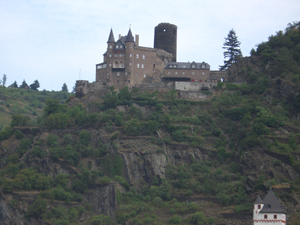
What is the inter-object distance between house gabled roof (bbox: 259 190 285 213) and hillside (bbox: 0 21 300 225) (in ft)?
9.40

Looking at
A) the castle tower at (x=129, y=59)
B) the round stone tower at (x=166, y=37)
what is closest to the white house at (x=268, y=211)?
the castle tower at (x=129, y=59)

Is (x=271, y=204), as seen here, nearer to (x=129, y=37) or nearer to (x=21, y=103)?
(x=129, y=37)

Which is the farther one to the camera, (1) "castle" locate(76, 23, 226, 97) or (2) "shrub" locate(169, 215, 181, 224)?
(1) "castle" locate(76, 23, 226, 97)

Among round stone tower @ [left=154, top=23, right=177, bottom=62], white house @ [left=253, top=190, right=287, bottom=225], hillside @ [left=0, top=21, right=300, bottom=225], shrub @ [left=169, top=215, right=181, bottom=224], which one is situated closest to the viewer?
white house @ [left=253, top=190, right=287, bottom=225]

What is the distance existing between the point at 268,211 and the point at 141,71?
1529 inches

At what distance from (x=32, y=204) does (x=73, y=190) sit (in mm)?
6056

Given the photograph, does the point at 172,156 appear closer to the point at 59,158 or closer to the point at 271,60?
the point at 59,158

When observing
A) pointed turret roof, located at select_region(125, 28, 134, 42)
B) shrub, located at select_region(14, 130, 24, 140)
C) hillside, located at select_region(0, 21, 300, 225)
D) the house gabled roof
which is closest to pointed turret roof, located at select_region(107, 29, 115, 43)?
pointed turret roof, located at select_region(125, 28, 134, 42)

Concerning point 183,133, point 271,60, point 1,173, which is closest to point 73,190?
point 1,173

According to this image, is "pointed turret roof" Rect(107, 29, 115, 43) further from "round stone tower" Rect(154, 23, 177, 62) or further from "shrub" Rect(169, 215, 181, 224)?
"shrub" Rect(169, 215, 181, 224)

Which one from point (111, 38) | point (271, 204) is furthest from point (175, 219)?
point (111, 38)

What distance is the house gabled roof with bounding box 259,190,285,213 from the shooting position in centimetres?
7166

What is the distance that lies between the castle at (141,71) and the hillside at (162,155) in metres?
2.60

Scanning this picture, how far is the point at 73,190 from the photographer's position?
85438 millimetres
